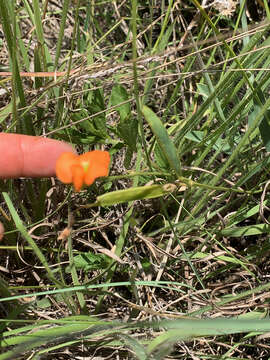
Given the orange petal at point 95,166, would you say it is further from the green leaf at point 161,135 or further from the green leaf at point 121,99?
the green leaf at point 121,99

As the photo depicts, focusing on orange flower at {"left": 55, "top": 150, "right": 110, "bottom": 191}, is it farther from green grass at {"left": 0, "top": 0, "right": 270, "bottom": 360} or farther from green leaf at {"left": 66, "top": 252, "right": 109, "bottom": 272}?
green leaf at {"left": 66, "top": 252, "right": 109, "bottom": 272}

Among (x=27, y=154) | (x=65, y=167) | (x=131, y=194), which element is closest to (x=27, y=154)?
(x=27, y=154)

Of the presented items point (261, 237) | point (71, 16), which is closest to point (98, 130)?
point (261, 237)

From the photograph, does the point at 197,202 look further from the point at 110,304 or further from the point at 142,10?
the point at 142,10

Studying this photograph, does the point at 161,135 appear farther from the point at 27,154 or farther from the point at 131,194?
the point at 27,154

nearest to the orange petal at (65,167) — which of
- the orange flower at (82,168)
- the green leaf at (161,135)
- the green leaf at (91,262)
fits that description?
the orange flower at (82,168)
